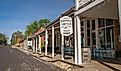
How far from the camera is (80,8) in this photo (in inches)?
746

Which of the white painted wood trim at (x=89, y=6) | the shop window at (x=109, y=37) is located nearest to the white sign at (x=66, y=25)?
the white painted wood trim at (x=89, y=6)

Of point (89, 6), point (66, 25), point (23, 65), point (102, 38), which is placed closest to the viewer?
point (89, 6)

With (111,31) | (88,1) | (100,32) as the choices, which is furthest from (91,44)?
(88,1)

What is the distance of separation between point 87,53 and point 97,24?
6882 mm

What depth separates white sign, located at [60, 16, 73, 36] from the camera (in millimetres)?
21495

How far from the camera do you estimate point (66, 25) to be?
21.6m

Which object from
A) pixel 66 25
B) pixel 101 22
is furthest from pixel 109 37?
pixel 66 25

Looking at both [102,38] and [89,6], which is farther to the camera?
[102,38]

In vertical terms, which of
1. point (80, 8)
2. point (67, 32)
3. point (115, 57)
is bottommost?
point (115, 57)

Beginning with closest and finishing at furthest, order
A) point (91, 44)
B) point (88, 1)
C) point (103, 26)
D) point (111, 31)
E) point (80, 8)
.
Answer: point (88, 1) < point (80, 8) < point (111, 31) < point (103, 26) < point (91, 44)

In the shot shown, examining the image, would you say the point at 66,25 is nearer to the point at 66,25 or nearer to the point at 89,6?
the point at 66,25

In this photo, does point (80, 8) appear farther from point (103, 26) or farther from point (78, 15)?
point (103, 26)

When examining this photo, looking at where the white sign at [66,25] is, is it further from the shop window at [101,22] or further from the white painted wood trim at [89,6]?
the shop window at [101,22]

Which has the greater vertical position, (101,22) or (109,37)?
(101,22)
